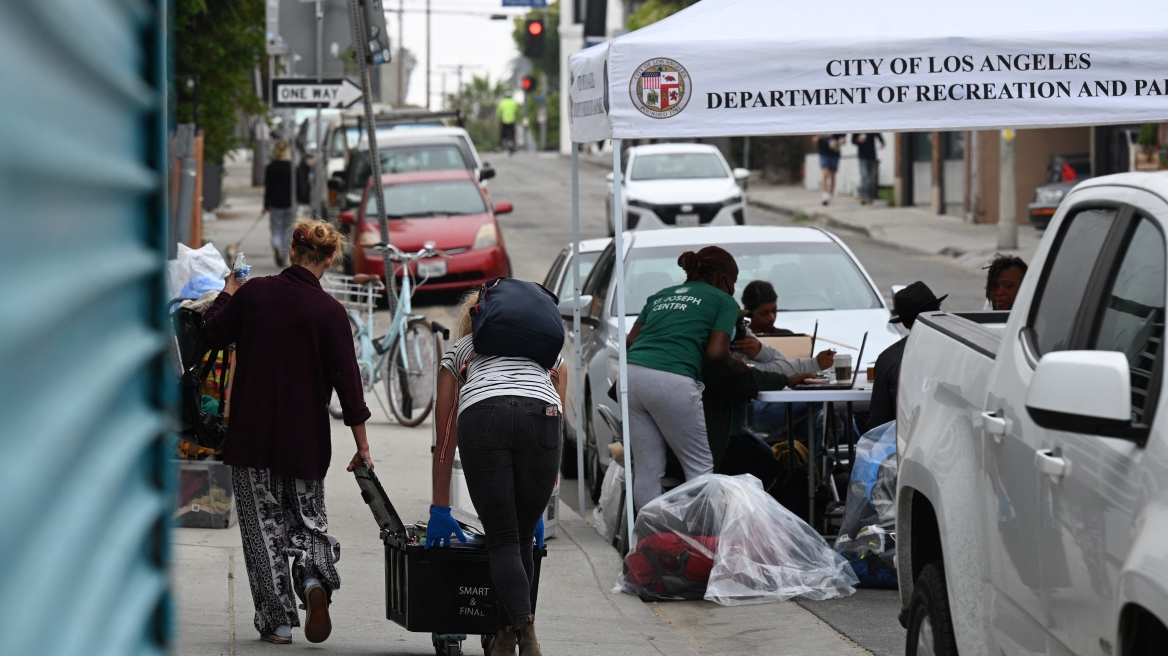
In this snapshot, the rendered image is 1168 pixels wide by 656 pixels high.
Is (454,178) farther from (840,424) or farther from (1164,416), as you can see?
(1164,416)

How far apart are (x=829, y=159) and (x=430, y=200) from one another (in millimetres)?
14488

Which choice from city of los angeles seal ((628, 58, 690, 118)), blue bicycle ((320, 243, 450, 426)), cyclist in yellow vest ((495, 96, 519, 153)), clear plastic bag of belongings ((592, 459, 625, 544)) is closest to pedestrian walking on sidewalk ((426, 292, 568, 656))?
city of los angeles seal ((628, 58, 690, 118))

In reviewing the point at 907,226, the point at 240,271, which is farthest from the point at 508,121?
the point at 240,271

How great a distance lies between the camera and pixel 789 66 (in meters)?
7.10

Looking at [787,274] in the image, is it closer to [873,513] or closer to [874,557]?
[873,513]

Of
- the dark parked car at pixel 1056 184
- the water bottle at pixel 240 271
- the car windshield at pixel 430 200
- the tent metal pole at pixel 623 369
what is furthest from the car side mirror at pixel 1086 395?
the dark parked car at pixel 1056 184

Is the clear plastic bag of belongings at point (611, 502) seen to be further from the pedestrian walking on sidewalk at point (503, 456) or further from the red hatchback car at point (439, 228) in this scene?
the red hatchback car at point (439, 228)

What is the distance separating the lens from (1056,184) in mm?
22266

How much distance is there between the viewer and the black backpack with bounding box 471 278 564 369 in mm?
5539

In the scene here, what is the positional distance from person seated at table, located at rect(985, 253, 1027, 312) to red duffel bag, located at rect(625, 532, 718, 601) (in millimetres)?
2323

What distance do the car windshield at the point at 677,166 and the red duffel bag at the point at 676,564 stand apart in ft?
62.3

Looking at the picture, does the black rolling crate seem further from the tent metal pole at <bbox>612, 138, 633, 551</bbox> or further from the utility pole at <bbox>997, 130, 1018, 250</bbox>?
the utility pole at <bbox>997, 130, 1018, 250</bbox>

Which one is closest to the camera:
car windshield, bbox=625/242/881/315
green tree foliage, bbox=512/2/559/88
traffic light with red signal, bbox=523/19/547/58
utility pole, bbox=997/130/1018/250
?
car windshield, bbox=625/242/881/315

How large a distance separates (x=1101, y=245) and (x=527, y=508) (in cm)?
262
